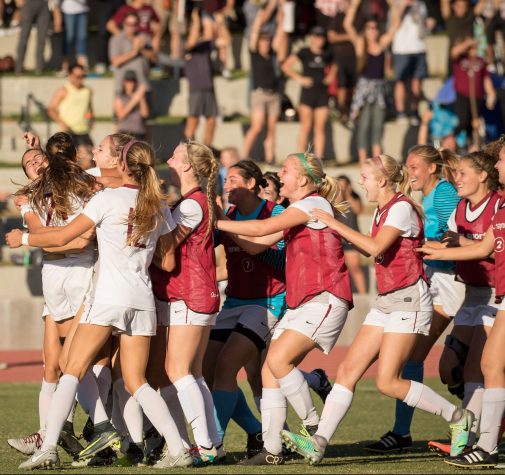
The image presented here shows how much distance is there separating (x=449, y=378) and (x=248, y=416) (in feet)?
5.15

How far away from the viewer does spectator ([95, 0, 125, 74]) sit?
74.1 ft

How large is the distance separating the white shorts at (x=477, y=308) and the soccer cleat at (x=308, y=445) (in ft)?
5.78

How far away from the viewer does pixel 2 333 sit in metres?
15.9

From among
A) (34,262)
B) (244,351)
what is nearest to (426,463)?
(244,351)

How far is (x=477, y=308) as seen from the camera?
9.41m

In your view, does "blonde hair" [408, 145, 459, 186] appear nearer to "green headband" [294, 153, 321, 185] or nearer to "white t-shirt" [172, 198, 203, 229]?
"green headband" [294, 153, 321, 185]

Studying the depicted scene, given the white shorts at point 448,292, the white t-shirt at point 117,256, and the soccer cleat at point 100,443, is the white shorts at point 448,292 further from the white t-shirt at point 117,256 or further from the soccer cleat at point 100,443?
the soccer cleat at point 100,443

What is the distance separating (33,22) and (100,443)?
14733mm

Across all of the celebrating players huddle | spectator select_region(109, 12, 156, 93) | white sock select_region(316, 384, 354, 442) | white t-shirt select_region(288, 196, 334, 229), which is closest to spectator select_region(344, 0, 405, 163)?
spectator select_region(109, 12, 156, 93)

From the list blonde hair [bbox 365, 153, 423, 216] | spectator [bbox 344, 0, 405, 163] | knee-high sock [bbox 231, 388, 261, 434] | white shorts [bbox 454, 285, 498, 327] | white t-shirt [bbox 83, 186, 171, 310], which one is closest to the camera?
white t-shirt [bbox 83, 186, 171, 310]

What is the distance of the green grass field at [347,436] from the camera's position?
819 centimetres

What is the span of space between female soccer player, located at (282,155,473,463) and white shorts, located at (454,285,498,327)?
0.91 metres

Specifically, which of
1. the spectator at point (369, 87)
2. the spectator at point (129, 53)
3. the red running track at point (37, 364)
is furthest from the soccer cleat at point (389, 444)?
the spectator at point (129, 53)

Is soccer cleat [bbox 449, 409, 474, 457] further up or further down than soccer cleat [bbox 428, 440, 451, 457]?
further up
